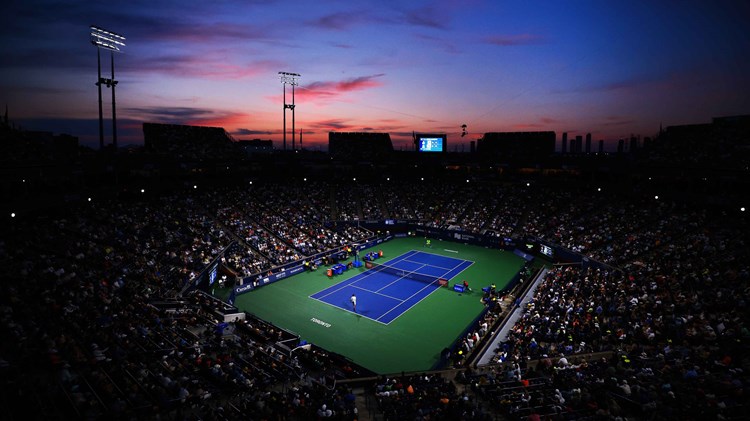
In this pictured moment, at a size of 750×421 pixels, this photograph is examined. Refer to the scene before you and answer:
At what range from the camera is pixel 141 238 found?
28.2 m

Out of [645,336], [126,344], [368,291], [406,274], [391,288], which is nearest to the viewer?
[126,344]

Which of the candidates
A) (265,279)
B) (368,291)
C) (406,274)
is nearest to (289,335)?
(368,291)

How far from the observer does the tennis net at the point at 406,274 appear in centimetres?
3203

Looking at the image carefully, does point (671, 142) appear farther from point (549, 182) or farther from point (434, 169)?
point (434, 169)

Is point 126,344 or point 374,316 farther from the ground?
point 126,344

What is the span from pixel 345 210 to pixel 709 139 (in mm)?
38121

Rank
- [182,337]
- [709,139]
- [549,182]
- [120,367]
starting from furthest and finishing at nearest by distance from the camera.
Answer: [549,182] < [709,139] < [182,337] < [120,367]

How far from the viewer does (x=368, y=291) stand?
29734 mm

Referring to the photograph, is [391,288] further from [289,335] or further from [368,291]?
[289,335]

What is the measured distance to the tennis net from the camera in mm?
32034

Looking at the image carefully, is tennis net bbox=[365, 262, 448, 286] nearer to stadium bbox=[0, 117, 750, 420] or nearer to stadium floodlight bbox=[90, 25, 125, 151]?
stadium bbox=[0, 117, 750, 420]

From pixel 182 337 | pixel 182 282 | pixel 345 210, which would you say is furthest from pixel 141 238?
pixel 345 210

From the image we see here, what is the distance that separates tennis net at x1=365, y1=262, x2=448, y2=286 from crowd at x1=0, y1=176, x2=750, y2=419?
20.3ft

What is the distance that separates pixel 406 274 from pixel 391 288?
3.79 metres
